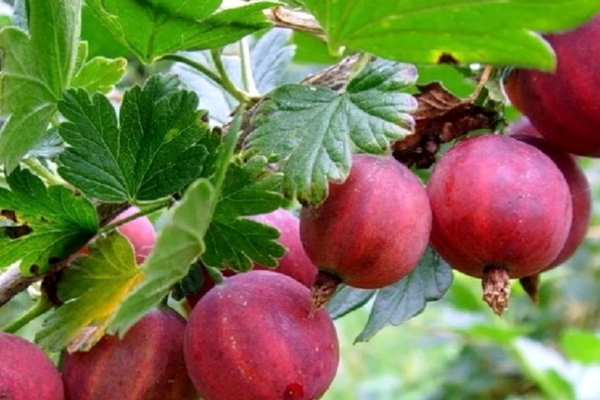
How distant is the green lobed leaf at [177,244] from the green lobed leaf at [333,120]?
95 mm

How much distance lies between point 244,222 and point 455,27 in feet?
0.68

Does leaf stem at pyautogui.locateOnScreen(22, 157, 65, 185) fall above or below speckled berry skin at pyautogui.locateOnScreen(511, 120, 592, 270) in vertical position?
above

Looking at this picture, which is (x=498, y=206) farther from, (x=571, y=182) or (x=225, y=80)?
(x=225, y=80)

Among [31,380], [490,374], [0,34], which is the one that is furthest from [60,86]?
[490,374]

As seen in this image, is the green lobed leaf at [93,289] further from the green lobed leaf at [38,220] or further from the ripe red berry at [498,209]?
the ripe red berry at [498,209]

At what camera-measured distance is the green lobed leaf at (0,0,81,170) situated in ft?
2.16

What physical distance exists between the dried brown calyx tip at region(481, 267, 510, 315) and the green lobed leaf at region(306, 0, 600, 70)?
0.49 feet

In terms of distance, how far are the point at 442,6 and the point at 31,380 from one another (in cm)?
34

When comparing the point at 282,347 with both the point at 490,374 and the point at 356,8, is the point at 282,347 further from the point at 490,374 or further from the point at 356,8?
the point at 490,374

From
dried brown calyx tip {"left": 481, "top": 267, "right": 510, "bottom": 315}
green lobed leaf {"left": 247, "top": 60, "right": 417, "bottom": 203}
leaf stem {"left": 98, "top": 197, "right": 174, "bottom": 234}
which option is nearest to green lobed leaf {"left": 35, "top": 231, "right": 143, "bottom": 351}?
leaf stem {"left": 98, "top": 197, "right": 174, "bottom": 234}

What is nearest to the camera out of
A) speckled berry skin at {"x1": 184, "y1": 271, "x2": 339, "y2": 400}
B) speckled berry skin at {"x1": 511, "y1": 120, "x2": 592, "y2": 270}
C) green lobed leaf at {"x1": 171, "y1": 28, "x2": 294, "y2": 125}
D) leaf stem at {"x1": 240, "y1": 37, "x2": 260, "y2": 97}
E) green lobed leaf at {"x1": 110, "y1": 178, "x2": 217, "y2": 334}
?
green lobed leaf at {"x1": 110, "y1": 178, "x2": 217, "y2": 334}

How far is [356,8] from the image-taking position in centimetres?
63

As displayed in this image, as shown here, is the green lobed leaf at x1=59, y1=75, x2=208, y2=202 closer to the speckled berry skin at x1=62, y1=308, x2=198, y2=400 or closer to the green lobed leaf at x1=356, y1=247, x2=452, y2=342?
the speckled berry skin at x1=62, y1=308, x2=198, y2=400

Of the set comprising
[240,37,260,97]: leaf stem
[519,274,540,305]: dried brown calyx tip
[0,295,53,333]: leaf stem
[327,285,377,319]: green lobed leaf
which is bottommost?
[327,285,377,319]: green lobed leaf
